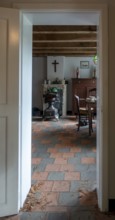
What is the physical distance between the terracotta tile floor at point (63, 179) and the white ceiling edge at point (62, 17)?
6.21ft

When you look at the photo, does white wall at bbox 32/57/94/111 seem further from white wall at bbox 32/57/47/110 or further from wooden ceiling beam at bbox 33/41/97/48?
wooden ceiling beam at bbox 33/41/97/48

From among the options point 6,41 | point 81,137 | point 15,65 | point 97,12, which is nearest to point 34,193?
point 15,65

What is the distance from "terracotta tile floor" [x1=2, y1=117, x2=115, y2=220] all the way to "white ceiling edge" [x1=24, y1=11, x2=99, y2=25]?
1894mm

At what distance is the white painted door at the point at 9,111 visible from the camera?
2.15 m

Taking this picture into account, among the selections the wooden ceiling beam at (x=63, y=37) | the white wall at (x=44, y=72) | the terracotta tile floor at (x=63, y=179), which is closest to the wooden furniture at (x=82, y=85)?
the white wall at (x=44, y=72)

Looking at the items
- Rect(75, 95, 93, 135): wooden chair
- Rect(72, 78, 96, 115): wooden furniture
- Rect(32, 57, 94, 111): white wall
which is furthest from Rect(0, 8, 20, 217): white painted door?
Rect(32, 57, 94, 111): white wall

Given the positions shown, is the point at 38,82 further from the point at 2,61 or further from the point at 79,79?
the point at 2,61

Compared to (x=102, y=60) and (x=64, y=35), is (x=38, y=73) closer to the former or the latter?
(x=64, y=35)

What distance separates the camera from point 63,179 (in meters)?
3.16

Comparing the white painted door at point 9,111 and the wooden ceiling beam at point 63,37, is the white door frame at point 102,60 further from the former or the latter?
the wooden ceiling beam at point 63,37

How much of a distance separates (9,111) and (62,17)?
1097mm

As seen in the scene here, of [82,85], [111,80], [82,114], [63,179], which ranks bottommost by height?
[63,179]

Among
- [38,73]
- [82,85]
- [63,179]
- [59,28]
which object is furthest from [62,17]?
[38,73]

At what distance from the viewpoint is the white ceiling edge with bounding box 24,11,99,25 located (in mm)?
2328
